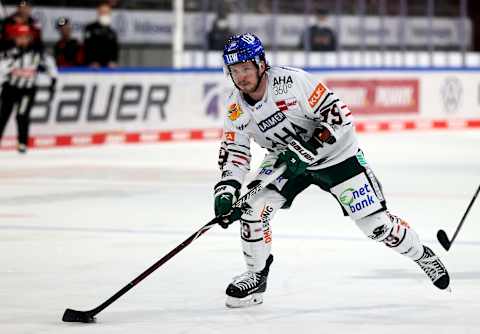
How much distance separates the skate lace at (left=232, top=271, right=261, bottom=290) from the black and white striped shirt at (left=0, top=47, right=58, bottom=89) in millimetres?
9712

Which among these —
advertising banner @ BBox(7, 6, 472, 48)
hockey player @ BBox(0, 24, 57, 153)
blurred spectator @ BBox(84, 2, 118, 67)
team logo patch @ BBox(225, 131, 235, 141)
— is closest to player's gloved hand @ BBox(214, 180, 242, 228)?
team logo patch @ BBox(225, 131, 235, 141)

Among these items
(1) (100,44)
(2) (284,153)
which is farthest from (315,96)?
(1) (100,44)

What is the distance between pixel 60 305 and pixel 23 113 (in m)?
9.48

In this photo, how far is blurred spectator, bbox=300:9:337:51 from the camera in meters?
20.0

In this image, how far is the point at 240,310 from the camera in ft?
17.9

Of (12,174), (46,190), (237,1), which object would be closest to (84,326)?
(46,190)

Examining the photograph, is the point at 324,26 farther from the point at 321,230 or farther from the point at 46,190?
the point at 321,230

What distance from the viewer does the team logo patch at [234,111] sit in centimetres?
554

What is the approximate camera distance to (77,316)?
16.6 ft

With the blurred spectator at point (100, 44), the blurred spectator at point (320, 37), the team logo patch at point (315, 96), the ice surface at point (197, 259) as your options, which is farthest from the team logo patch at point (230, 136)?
the blurred spectator at point (320, 37)

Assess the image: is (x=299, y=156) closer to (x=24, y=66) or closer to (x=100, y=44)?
(x=24, y=66)

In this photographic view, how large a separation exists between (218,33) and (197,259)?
12466 millimetres

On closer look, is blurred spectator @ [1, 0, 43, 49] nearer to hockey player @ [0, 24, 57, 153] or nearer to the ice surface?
hockey player @ [0, 24, 57, 153]

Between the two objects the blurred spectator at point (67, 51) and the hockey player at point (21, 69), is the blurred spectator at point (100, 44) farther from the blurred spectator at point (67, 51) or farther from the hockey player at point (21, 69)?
the hockey player at point (21, 69)
